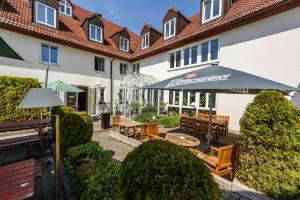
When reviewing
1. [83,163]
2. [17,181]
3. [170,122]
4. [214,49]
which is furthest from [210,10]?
[17,181]

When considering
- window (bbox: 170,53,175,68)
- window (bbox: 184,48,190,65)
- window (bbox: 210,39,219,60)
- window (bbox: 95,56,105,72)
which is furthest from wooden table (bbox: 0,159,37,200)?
window (bbox: 95,56,105,72)

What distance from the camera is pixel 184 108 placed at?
40.5 feet

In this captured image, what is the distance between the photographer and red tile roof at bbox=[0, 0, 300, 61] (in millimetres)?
8195

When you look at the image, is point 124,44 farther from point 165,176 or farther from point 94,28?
point 165,176

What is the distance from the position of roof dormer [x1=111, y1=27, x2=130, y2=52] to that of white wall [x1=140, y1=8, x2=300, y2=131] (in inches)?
→ 405

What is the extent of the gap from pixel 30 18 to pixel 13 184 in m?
13.0

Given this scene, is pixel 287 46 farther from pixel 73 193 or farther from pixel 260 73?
pixel 73 193

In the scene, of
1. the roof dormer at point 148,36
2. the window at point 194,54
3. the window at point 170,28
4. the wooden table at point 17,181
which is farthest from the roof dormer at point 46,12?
the wooden table at point 17,181

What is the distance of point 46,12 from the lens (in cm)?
1164

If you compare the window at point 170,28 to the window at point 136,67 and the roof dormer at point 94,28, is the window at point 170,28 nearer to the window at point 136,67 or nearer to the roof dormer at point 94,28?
the window at point 136,67

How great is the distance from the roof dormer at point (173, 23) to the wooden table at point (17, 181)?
1340cm

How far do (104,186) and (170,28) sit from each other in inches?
557

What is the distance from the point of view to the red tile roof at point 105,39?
8195 mm

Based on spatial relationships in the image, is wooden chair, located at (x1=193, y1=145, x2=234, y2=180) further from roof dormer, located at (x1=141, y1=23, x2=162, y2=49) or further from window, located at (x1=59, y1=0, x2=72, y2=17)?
window, located at (x1=59, y1=0, x2=72, y2=17)
